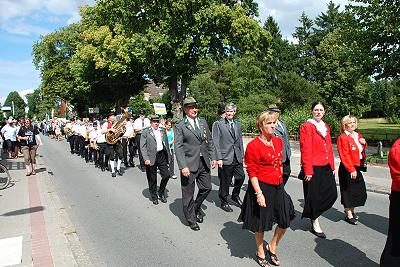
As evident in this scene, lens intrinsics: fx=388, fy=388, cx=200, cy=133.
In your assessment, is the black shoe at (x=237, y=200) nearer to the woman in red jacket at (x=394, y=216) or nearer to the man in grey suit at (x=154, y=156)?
the man in grey suit at (x=154, y=156)

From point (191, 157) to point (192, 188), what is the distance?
19.5 inches

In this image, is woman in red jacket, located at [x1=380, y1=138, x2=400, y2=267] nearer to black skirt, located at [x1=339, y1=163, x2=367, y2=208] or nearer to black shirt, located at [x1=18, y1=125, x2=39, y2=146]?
black skirt, located at [x1=339, y1=163, x2=367, y2=208]

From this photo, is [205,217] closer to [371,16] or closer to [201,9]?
[371,16]

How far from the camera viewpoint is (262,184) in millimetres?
4406

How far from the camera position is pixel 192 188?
6207mm

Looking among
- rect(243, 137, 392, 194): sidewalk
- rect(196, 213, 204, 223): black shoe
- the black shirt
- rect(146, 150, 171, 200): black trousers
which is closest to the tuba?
the black shirt

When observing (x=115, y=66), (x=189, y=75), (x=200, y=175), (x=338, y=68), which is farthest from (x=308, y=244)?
(x=338, y=68)

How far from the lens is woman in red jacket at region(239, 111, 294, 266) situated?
4320 mm

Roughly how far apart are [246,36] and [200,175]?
68.0 ft

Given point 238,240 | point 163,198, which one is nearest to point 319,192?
point 238,240

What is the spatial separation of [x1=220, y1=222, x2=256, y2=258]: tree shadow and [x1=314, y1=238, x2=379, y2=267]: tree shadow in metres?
0.87

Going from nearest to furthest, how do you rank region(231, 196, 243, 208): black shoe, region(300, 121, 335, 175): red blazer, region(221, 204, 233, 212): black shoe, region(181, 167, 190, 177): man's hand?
1. region(300, 121, 335, 175): red blazer
2. region(181, 167, 190, 177): man's hand
3. region(221, 204, 233, 212): black shoe
4. region(231, 196, 243, 208): black shoe

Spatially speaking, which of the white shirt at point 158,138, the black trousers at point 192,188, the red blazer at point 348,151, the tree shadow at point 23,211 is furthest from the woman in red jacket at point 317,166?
the tree shadow at point 23,211

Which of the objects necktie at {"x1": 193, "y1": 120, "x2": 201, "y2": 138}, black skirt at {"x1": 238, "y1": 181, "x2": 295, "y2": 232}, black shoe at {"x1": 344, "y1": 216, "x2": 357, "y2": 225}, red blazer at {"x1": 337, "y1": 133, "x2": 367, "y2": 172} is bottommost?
black shoe at {"x1": 344, "y1": 216, "x2": 357, "y2": 225}
